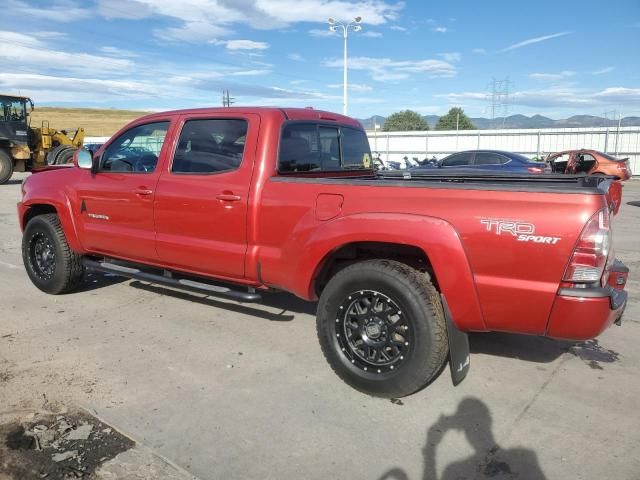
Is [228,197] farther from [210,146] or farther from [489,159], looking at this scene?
[489,159]

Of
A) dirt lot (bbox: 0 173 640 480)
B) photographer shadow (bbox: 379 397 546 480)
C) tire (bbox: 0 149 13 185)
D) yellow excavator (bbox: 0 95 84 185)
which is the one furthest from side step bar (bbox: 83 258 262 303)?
tire (bbox: 0 149 13 185)

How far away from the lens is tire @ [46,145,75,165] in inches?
828

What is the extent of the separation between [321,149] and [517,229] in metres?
2.16

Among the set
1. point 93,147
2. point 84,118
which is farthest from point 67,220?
point 84,118

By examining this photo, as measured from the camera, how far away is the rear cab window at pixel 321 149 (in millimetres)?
4266

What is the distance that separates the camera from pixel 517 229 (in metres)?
2.95

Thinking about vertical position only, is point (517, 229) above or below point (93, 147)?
below

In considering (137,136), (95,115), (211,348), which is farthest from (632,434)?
(95,115)

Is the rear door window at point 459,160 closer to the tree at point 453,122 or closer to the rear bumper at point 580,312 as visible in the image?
the rear bumper at point 580,312

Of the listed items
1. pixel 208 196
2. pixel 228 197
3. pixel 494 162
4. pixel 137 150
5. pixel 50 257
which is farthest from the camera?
pixel 494 162

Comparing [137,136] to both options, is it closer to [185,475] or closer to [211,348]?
[211,348]

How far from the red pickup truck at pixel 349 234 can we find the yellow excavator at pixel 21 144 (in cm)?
1752

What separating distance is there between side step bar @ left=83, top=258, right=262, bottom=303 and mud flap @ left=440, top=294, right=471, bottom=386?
154 cm

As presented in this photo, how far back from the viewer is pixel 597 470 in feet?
9.07
